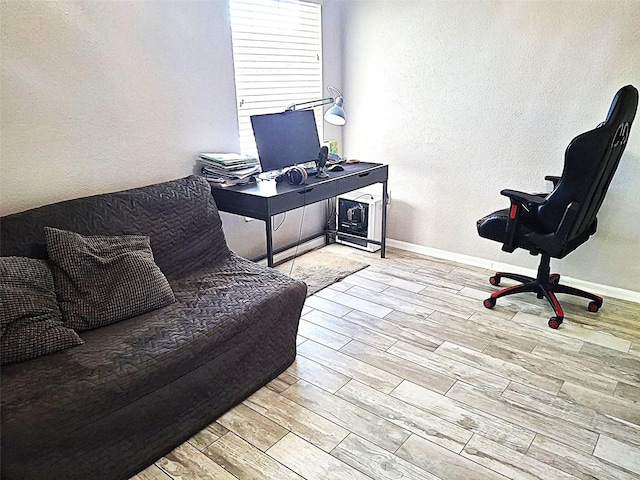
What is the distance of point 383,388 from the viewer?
2.11m

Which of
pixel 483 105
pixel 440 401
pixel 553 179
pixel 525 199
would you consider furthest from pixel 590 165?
pixel 440 401

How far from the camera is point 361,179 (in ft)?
10.5

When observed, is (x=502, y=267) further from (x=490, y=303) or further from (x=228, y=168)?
(x=228, y=168)

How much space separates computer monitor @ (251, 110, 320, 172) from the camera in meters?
2.83

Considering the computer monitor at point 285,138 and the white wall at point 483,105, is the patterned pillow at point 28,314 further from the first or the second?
the white wall at point 483,105

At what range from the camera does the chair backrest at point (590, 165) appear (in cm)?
219

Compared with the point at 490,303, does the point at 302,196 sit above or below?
above

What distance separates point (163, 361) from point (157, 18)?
1.85 metres

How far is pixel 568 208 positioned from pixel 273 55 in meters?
2.16

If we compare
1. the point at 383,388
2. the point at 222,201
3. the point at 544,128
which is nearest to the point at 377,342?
the point at 383,388

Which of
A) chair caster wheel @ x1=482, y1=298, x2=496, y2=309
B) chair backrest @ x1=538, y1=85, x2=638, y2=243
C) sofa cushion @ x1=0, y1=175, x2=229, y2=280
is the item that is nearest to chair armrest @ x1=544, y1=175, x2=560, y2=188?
chair backrest @ x1=538, y1=85, x2=638, y2=243

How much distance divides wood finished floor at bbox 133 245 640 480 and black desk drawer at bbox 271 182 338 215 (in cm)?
67

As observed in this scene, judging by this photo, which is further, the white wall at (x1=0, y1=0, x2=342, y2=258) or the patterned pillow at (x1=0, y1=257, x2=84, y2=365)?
the white wall at (x1=0, y1=0, x2=342, y2=258)

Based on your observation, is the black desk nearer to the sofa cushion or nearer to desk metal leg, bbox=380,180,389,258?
→ the sofa cushion
